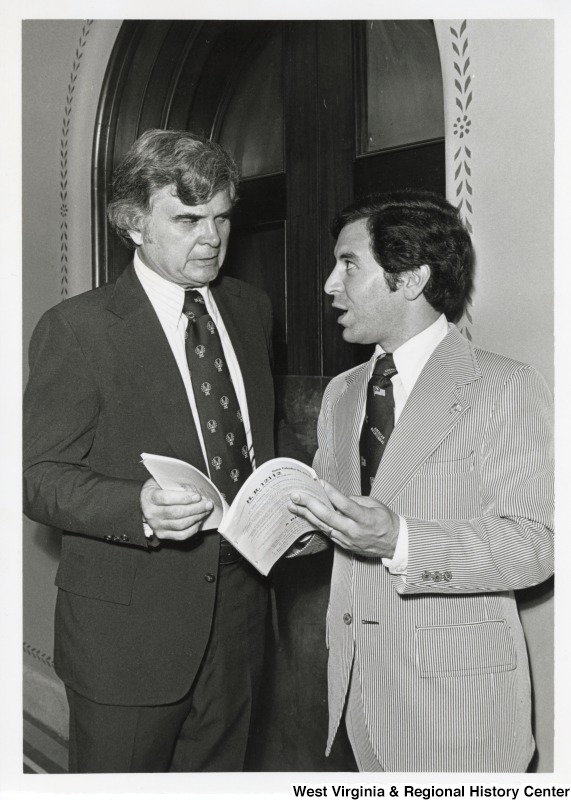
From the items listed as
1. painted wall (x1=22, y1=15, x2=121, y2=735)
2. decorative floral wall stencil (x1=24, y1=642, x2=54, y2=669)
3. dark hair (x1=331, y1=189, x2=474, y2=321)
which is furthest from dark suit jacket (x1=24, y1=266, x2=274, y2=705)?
decorative floral wall stencil (x1=24, y1=642, x2=54, y2=669)

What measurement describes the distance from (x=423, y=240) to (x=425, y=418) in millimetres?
460

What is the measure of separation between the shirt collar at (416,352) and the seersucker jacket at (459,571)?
0.21 feet

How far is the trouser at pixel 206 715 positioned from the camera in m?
1.93

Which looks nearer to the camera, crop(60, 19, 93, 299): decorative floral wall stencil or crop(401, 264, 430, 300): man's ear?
crop(401, 264, 430, 300): man's ear

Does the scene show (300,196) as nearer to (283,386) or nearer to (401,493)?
(283,386)

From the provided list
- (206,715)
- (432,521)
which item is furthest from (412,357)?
(206,715)

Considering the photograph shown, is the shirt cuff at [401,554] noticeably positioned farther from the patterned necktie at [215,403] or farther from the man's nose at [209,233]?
the man's nose at [209,233]

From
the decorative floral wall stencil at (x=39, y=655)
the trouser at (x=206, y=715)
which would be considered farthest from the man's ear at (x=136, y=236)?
the decorative floral wall stencil at (x=39, y=655)

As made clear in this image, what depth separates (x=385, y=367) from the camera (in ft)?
6.34

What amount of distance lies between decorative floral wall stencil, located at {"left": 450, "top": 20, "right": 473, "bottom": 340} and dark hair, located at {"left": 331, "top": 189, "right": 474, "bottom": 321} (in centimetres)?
6

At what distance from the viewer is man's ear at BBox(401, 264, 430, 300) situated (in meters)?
1.88

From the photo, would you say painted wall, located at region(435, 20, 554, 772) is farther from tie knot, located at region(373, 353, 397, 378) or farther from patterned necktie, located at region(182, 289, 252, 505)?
patterned necktie, located at region(182, 289, 252, 505)

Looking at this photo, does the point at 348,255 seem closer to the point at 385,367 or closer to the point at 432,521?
the point at 385,367
